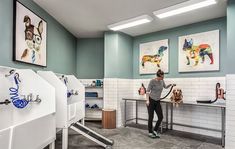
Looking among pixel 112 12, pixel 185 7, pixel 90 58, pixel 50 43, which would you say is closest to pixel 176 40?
pixel 185 7

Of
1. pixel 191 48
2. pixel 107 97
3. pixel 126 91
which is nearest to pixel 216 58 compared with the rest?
pixel 191 48

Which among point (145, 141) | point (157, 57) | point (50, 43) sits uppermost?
point (50, 43)

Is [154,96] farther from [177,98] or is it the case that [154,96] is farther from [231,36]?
[231,36]

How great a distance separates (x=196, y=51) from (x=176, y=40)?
25.4 inches

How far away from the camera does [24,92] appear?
8.87 ft

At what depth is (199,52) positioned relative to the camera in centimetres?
438

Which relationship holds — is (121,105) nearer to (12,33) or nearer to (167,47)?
(167,47)

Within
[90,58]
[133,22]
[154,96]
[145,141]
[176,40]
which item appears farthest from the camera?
[90,58]

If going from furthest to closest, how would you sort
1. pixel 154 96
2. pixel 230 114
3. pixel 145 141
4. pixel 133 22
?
pixel 133 22 < pixel 154 96 < pixel 145 141 < pixel 230 114

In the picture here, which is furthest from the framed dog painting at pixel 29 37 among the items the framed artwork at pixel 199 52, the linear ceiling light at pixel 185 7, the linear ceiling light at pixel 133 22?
the framed artwork at pixel 199 52

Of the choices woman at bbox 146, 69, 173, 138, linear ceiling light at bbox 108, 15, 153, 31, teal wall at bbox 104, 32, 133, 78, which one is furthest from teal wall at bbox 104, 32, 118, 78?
woman at bbox 146, 69, 173, 138

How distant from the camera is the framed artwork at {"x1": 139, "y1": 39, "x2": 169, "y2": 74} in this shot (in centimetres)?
502

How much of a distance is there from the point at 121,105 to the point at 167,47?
85.9 inches

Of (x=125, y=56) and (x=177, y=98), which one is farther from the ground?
(x=125, y=56)
